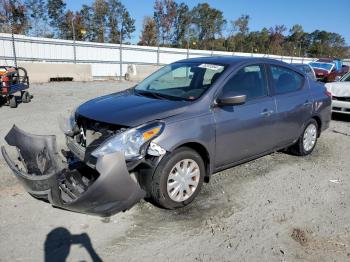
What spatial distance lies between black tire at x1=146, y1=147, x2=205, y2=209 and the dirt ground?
0.14m

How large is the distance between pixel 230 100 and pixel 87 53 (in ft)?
66.3

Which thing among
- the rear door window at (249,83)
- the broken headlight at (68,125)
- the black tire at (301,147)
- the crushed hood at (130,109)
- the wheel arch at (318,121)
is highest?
the rear door window at (249,83)

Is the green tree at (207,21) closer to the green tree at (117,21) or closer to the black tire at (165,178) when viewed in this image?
the green tree at (117,21)

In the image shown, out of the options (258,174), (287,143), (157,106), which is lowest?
(258,174)

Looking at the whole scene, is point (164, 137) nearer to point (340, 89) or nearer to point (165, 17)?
point (340, 89)

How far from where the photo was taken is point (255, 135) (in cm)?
469

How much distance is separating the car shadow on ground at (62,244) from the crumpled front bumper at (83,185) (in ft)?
0.86

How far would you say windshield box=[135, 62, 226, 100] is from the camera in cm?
438

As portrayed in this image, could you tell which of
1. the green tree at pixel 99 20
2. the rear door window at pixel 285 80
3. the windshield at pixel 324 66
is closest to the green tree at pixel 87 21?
the green tree at pixel 99 20

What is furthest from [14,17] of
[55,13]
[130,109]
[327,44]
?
[327,44]

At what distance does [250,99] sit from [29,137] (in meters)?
2.87

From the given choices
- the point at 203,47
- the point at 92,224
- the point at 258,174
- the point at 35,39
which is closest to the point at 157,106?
the point at 92,224

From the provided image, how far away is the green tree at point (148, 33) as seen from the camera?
155 ft

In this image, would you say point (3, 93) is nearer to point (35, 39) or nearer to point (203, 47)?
point (35, 39)
